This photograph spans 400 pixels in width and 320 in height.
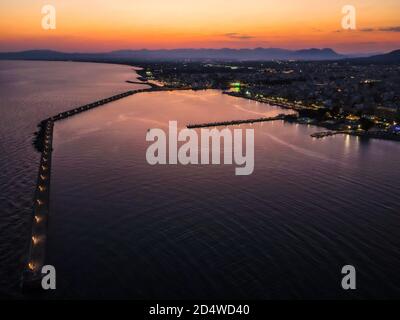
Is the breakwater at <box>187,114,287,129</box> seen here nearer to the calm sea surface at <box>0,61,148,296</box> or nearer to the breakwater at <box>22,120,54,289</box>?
the calm sea surface at <box>0,61,148,296</box>

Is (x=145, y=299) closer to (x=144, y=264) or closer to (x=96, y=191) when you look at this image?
(x=144, y=264)

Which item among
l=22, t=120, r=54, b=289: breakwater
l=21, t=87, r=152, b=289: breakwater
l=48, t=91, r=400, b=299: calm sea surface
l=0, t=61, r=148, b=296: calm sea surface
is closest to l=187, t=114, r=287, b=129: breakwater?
l=48, t=91, r=400, b=299: calm sea surface

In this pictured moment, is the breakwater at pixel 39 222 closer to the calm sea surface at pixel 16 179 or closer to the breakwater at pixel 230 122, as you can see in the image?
the calm sea surface at pixel 16 179

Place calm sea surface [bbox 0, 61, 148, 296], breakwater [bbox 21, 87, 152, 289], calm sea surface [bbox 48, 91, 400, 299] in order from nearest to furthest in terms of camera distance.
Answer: breakwater [bbox 21, 87, 152, 289]
calm sea surface [bbox 48, 91, 400, 299]
calm sea surface [bbox 0, 61, 148, 296]

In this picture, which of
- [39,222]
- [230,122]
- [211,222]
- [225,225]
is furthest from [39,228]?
[230,122]

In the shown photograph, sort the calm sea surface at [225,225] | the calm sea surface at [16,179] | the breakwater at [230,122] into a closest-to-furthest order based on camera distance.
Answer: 1. the calm sea surface at [225,225]
2. the calm sea surface at [16,179]
3. the breakwater at [230,122]

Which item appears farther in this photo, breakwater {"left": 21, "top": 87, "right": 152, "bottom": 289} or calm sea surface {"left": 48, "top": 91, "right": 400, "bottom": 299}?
calm sea surface {"left": 48, "top": 91, "right": 400, "bottom": 299}

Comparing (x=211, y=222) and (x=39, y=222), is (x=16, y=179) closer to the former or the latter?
(x=39, y=222)

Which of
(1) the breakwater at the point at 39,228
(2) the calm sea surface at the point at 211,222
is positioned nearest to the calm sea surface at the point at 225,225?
(2) the calm sea surface at the point at 211,222
